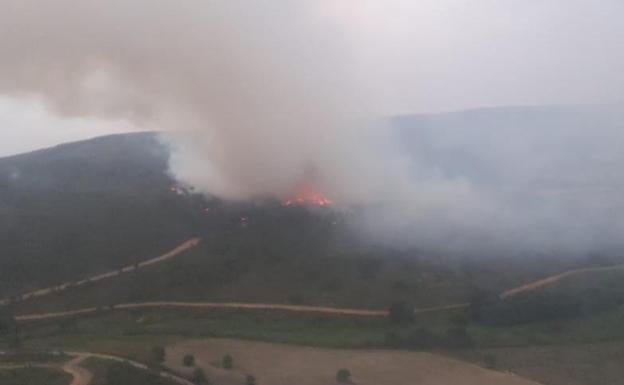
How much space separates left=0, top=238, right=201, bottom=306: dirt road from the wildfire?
33.0 ft

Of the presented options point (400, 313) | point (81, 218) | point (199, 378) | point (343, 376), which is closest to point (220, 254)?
point (81, 218)

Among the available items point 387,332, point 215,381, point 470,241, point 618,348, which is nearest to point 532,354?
point 618,348

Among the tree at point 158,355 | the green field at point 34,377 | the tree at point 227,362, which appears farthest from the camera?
the tree at point 227,362

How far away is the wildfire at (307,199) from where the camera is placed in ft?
252

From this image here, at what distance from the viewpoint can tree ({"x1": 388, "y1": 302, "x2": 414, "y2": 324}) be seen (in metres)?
51.7

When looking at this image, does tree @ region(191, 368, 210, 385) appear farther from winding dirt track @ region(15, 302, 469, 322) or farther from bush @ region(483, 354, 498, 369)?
winding dirt track @ region(15, 302, 469, 322)

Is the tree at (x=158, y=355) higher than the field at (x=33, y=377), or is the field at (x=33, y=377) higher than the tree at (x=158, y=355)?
the tree at (x=158, y=355)

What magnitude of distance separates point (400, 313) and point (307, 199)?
90.5 ft

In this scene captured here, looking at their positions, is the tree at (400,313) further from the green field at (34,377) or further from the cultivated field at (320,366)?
the green field at (34,377)

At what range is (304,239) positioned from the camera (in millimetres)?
67812

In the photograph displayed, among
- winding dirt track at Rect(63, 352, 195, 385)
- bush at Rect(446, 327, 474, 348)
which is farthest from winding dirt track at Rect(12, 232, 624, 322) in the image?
winding dirt track at Rect(63, 352, 195, 385)

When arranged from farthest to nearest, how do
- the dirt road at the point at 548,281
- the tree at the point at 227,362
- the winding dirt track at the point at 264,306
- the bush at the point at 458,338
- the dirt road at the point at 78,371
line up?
the dirt road at the point at 548,281
the winding dirt track at the point at 264,306
the bush at the point at 458,338
the tree at the point at 227,362
the dirt road at the point at 78,371

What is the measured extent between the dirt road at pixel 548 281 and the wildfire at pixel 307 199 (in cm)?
2271

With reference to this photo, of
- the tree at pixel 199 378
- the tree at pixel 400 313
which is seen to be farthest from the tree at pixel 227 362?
the tree at pixel 400 313
